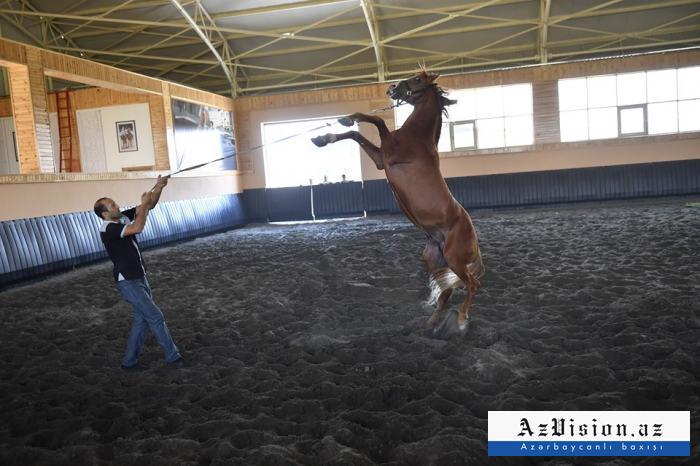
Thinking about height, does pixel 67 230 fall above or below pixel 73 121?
below

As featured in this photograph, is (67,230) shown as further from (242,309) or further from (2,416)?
(2,416)

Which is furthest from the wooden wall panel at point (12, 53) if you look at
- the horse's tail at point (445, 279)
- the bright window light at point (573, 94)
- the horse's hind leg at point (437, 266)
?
the bright window light at point (573, 94)

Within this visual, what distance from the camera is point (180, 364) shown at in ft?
13.7

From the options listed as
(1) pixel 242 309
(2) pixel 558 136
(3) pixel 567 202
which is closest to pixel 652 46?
(2) pixel 558 136

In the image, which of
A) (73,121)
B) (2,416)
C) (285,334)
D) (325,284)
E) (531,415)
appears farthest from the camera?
(73,121)

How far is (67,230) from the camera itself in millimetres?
10227

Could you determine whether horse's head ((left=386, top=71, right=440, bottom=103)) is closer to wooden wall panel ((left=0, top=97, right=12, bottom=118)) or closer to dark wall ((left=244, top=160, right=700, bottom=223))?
dark wall ((left=244, top=160, right=700, bottom=223))

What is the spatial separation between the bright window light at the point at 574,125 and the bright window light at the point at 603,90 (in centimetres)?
51

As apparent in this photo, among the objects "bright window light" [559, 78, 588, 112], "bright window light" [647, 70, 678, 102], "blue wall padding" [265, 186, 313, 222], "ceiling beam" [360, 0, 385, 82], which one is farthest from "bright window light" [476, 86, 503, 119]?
"blue wall padding" [265, 186, 313, 222]

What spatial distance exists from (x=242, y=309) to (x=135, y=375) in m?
1.88

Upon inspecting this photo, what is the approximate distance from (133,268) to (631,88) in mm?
16747

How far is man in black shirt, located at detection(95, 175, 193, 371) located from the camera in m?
4.03

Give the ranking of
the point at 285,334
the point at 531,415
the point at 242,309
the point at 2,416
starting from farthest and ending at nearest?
1. the point at 242,309
2. the point at 285,334
3. the point at 2,416
4. the point at 531,415

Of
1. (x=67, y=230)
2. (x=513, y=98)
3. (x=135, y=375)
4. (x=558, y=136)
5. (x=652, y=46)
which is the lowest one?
(x=135, y=375)
